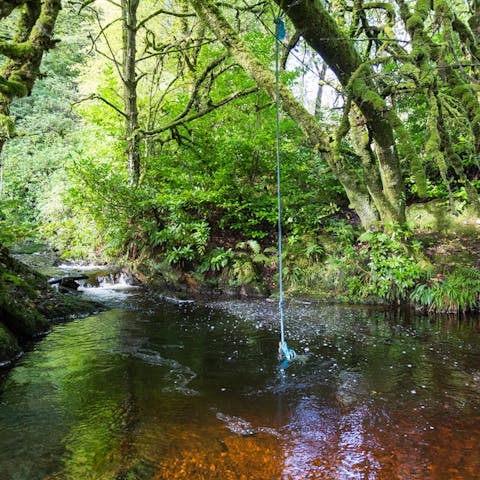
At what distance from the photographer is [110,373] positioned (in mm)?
4605

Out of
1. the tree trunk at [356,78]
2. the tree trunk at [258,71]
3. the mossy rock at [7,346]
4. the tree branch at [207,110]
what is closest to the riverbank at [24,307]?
the mossy rock at [7,346]

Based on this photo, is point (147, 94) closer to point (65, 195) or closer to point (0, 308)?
point (65, 195)

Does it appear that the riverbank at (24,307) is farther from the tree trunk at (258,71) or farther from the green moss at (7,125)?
the tree trunk at (258,71)

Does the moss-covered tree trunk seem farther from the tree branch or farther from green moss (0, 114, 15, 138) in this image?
the tree branch

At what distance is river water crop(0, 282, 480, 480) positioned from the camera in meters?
2.80

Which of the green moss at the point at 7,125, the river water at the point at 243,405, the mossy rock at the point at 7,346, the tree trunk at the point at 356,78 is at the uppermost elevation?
the tree trunk at the point at 356,78

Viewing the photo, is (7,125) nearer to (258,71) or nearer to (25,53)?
(25,53)

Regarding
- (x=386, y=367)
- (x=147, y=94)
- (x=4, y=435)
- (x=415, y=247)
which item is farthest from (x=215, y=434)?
(x=147, y=94)

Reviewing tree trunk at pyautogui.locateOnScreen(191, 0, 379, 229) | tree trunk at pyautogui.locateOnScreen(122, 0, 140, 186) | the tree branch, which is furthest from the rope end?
tree trunk at pyautogui.locateOnScreen(122, 0, 140, 186)

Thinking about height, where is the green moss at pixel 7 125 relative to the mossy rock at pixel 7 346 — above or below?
above

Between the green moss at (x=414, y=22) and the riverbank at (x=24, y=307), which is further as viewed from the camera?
the green moss at (x=414, y=22)

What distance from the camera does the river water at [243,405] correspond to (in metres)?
2.80

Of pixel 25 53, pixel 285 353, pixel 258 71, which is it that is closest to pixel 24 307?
pixel 25 53

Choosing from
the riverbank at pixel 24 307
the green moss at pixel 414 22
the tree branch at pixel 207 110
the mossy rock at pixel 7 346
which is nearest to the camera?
the mossy rock at pixel 7 346
